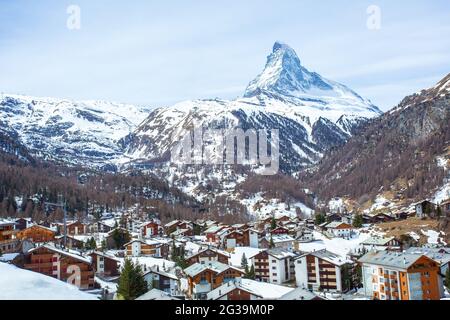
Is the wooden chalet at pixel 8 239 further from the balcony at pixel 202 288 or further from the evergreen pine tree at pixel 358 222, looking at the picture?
the evergreen pine tree at pixel 358 222

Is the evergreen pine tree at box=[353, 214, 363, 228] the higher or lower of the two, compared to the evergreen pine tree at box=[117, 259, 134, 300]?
lower

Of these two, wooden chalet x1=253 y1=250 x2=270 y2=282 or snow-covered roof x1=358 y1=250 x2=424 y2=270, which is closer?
snow-covered roof x1=358 y1=250 x2=424 y2=270

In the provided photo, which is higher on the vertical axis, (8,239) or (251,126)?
(251,126)

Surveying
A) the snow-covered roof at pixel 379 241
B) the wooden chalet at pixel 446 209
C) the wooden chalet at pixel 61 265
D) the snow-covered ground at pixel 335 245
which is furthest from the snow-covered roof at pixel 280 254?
the wooden chalet at pixel 446 209

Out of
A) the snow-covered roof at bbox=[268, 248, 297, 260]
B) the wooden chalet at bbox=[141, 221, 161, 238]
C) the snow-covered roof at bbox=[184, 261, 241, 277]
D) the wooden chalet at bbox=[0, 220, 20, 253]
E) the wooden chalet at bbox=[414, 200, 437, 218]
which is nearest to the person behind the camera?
the snow-covered roof at bbox=[184, 261, 241, 277]

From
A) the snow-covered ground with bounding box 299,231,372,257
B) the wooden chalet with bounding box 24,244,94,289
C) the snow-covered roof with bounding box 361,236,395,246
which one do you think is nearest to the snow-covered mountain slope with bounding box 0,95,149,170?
the snow-covered ground with bounding box 299,231,372,257

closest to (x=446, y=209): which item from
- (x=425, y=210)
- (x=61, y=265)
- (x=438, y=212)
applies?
(x=425, y=210)

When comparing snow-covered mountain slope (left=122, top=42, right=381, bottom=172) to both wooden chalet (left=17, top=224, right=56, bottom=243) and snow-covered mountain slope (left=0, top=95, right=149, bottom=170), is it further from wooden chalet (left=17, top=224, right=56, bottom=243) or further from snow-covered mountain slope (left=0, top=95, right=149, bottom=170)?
wooden chalet (left=17, top=224, right=56, bottom=243)

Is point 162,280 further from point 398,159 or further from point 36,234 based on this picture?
point 398,159
